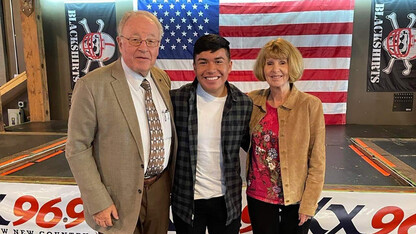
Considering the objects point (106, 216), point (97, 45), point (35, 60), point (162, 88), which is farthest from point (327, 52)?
point (35, 60)

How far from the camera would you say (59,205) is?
209 centimetres

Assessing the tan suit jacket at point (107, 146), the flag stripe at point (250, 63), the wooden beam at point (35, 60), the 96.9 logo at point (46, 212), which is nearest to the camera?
the tan suit jacket at point (107, 146)

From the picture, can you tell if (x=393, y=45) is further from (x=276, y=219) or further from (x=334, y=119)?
(x=276, y=219)

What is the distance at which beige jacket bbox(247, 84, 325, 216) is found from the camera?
1.24 meters

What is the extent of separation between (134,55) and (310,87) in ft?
13.4

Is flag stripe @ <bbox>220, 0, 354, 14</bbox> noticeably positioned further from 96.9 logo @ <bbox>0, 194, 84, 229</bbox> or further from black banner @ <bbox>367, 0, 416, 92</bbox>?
96.9 logo @ <bbox>0, 194, 84, 229</bbox>

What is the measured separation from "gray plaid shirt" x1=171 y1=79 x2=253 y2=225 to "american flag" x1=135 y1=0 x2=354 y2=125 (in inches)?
143

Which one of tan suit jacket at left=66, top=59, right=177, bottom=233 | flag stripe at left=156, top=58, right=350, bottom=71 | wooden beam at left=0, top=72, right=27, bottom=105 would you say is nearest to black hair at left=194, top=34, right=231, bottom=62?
tan suit jacket at left=66, top=59, right=177, bottom=233

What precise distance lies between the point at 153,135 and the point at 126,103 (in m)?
0.17

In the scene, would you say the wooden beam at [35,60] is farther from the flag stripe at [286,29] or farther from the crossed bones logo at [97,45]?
the flag stripe at [286,29]

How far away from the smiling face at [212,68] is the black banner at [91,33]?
4.46 m

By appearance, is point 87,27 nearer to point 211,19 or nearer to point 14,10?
point 14,10

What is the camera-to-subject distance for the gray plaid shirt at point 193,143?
1.26 metres

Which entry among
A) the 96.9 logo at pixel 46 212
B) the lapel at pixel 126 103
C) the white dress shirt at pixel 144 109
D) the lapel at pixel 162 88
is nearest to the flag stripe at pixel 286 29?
the 96.9 logo at pixel 46 212
